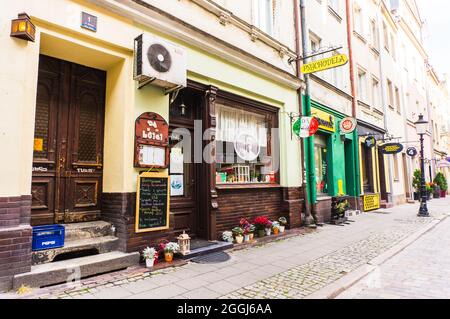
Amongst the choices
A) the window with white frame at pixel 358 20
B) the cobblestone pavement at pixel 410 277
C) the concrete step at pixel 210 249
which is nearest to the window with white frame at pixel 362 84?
the window with white frame at pixel 358 20

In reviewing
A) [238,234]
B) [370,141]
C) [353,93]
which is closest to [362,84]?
[353,93]

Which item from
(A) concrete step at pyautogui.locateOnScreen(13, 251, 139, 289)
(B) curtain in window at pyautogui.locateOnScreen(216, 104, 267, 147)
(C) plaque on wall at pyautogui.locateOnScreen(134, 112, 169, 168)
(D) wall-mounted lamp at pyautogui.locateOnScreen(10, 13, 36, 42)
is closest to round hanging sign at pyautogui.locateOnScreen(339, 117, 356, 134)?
(B) curtain in window at pyautogui.locateOnScreen(216, 104, 267, 147)

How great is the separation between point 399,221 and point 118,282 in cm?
1037

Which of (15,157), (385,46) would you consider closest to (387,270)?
(15,157)

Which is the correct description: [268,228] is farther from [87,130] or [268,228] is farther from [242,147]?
[87,130]

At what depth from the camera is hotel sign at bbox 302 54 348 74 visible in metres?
7.93

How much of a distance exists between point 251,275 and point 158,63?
3809mm

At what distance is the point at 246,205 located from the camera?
7648 mm

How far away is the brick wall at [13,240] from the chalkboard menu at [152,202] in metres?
1.58

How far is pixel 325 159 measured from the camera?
39.2 ft

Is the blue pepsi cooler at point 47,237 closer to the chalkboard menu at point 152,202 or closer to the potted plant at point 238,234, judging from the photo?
the chalkboard menu at point 152,202

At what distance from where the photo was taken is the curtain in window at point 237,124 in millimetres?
7482

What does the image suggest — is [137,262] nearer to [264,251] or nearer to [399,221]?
[264,251]

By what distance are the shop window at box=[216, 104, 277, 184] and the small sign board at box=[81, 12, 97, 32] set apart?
3.32 metres
